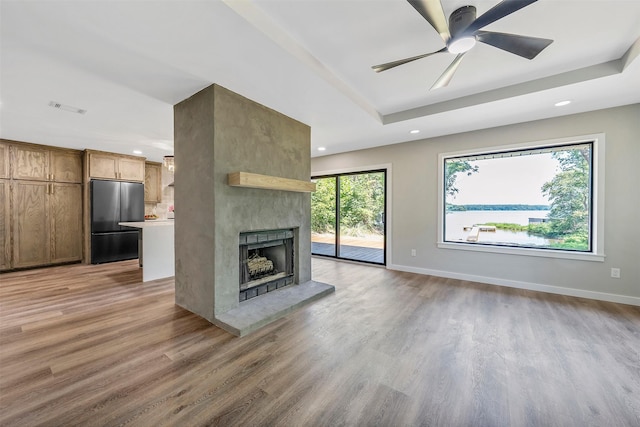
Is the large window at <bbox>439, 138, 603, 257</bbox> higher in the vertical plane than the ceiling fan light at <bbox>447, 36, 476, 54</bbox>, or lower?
lower

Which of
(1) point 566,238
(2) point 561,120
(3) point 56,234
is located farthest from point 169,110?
(1) point 566,238

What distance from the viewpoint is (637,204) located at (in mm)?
3023

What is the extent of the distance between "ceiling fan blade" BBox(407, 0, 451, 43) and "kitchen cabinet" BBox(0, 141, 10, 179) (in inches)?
266

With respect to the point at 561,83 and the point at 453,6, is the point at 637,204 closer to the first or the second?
the point at 561,83

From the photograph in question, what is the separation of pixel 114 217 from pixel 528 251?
761 cm

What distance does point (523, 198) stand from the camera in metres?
3.81

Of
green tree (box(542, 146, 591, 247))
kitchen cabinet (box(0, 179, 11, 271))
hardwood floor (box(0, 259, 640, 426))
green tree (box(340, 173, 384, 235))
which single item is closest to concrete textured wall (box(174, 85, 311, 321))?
hardwood floor (box(0, 259, 640, 426))

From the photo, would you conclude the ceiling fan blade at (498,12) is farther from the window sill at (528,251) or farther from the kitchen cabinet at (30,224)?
the kitchen cabinet at (30,224)

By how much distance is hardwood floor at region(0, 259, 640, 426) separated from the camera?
4.77 ft

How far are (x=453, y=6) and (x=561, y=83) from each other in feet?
5.69

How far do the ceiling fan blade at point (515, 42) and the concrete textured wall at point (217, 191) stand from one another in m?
2.21

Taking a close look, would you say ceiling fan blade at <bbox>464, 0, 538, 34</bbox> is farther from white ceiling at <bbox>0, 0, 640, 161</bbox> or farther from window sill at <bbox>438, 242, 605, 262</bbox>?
window sill at <bbox>438, 242, 605, 262</bbox>

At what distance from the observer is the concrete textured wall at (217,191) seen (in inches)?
99.7

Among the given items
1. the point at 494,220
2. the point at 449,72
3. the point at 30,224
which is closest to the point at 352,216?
the point at 494,220
